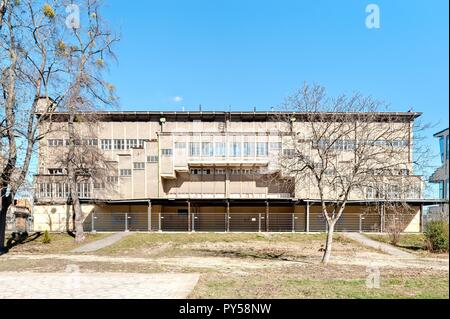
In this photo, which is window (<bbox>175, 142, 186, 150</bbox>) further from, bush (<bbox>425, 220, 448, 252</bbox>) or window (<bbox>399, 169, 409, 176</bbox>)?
window (<bbox>399, 169, 409, 176</bbox>)

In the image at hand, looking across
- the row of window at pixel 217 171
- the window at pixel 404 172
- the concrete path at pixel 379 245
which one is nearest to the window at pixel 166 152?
the row of window at pixel 217 171

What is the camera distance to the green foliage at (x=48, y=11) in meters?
26.3

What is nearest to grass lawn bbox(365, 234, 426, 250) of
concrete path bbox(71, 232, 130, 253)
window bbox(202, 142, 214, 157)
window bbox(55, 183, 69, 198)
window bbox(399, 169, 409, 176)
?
window bbox(399, 169, 409, 176)

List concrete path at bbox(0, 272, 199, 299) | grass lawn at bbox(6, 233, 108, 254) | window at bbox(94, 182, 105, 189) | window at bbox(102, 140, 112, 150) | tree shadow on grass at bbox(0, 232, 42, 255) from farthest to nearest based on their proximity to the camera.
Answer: window at bbox(102, 140, 112, 150) → window at bbox(94, 182, 105, 189) → tree shadow on grass at bbox(0, 232, 42, 255) → grass lawn at bbox(6, 233, 108, 254) → concrete path at bbox(0, 272, 199, 299)

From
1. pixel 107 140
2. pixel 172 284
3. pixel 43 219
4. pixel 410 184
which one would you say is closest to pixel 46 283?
pixel 172 284

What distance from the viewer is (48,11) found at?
26.4 m

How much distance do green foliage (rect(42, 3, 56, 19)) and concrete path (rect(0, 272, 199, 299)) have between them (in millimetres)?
19477

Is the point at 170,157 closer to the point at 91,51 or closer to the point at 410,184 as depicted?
the point at 91,51

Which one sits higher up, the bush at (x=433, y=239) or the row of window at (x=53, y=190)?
the row of window at (x=53, y=190)

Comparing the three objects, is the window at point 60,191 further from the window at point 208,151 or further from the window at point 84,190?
the window at point 208,151

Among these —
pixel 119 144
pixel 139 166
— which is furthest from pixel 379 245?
pixel 119 144

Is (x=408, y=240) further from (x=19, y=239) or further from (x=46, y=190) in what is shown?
(x=46, y=190)

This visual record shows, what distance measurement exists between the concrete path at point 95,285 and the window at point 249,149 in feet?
113

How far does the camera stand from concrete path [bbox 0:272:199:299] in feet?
32.5
